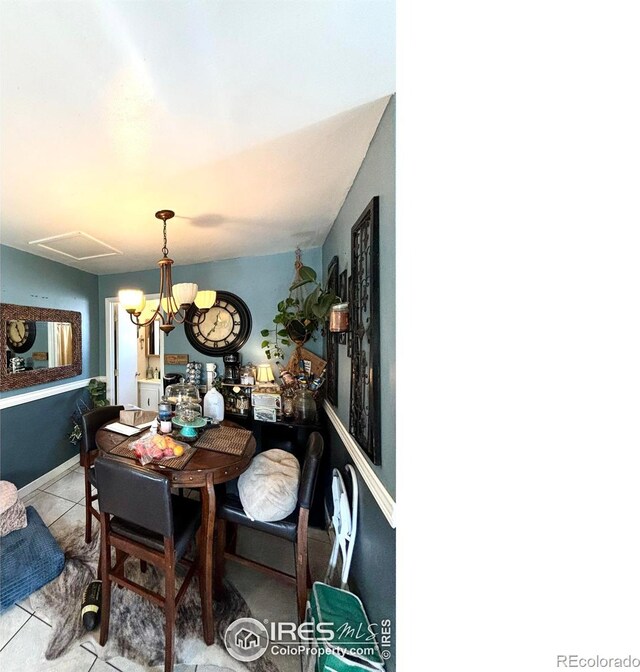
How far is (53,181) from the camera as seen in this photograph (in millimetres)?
1256

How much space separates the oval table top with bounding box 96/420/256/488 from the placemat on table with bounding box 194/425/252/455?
0.03 metres

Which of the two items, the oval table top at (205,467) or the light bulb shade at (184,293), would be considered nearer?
the oval table top at (205,467)

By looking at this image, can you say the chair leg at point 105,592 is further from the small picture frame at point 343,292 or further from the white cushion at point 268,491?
the small picture frame at point 343,292

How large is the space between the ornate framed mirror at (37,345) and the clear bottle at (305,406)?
2.61 metres

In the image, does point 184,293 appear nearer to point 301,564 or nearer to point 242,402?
point 242,402

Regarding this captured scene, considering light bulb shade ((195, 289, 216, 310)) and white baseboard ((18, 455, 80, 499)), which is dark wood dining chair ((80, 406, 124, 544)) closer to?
white baseboard ((18, 455, 80, 499))

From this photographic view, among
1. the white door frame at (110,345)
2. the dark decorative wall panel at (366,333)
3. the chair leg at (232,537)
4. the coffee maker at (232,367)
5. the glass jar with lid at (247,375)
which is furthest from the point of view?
the white door frame at (110,345)

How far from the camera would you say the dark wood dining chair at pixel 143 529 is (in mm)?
989

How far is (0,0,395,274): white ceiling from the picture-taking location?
0.60m

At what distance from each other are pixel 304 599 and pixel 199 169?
7.29 ft

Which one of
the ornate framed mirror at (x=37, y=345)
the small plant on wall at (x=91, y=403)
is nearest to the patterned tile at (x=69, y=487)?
the small plant on wall at (x=91, y=403)

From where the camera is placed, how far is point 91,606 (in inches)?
48.6

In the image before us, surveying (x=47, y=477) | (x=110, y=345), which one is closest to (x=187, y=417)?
(x=47, y=477)
